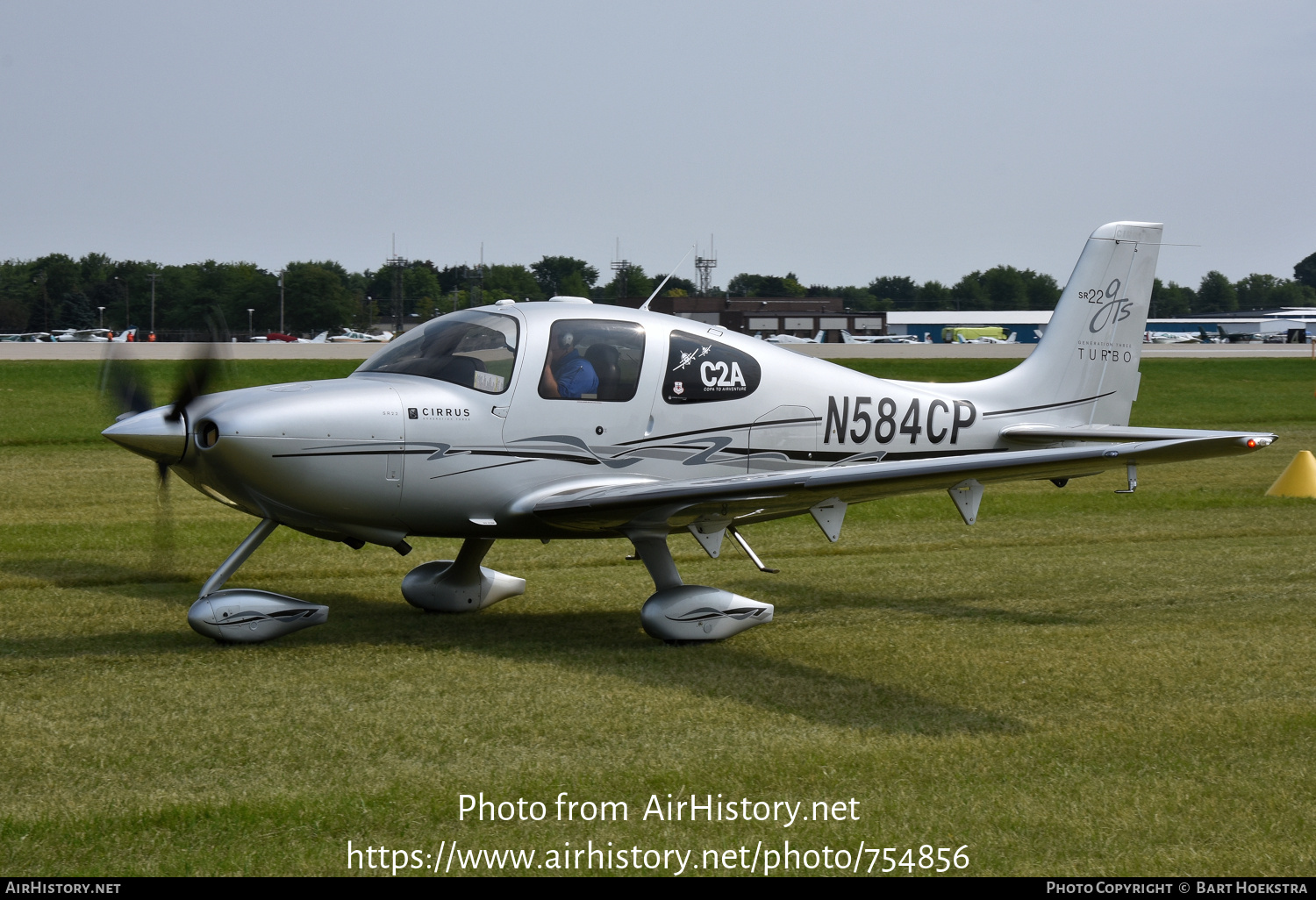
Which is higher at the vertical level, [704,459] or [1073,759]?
[704,459]

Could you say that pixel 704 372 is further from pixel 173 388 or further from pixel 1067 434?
pixel 173 388

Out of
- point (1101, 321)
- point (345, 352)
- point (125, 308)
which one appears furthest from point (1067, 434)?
point (125, 308)

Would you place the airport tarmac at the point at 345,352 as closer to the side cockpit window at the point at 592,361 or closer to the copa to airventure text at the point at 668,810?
the side cockpit window at the point at 592,361

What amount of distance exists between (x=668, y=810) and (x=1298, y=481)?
14794mm

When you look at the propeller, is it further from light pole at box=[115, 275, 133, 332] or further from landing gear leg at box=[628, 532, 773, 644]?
light pole at box=[115, 275, 133, 332]

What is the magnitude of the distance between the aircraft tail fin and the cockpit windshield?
506cm

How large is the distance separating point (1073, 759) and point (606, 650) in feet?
11.2

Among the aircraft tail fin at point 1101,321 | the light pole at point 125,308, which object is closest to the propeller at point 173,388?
the aircraft tail fin at point 1101,321

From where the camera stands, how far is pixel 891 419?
391 inches

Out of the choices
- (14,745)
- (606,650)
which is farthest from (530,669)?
(14,745)

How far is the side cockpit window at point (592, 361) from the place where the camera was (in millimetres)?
8680

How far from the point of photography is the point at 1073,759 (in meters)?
5.87

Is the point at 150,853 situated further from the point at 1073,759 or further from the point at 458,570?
the point at 458,570

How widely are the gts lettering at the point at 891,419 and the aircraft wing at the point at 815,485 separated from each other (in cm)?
108
